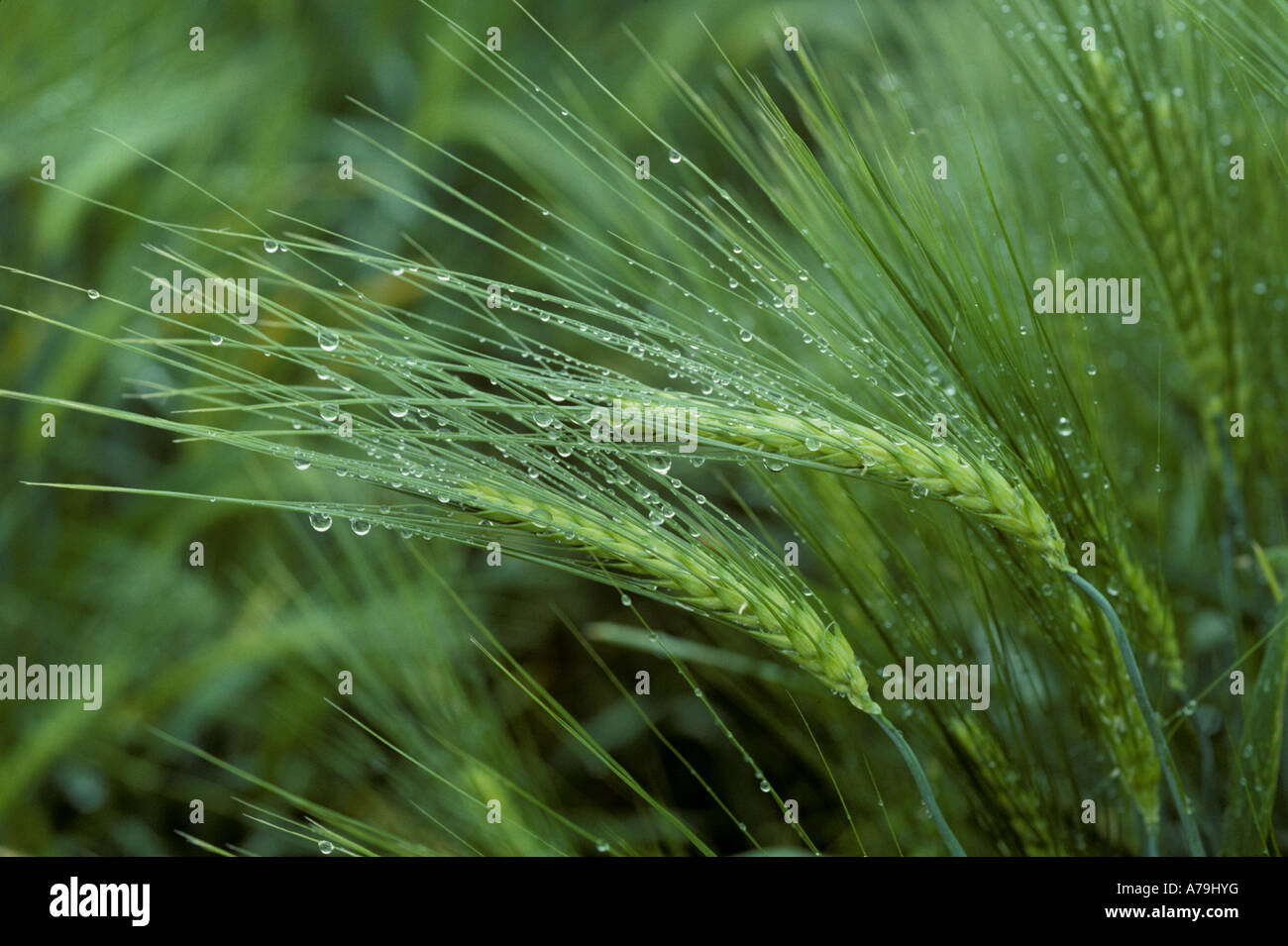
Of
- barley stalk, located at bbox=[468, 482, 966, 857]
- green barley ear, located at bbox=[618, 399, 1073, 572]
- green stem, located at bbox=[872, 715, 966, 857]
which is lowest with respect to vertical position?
green stem, located at bbox=[872, 715, 966, 857]

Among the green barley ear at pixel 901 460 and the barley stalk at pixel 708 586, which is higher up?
the green barley ear at pixel 901 460

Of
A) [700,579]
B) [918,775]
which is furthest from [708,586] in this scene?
[918,775]

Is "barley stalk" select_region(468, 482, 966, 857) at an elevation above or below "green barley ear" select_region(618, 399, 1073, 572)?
below

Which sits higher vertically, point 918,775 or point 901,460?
point 901,460

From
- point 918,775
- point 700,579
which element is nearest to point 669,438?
point 700,579

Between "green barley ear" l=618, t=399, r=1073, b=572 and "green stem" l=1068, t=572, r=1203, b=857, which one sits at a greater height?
"green barley ear" l=618, t=399, r=1073, b=572

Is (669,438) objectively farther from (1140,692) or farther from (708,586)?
(1140,692)

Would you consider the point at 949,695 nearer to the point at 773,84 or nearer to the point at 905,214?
the point at 905,214
